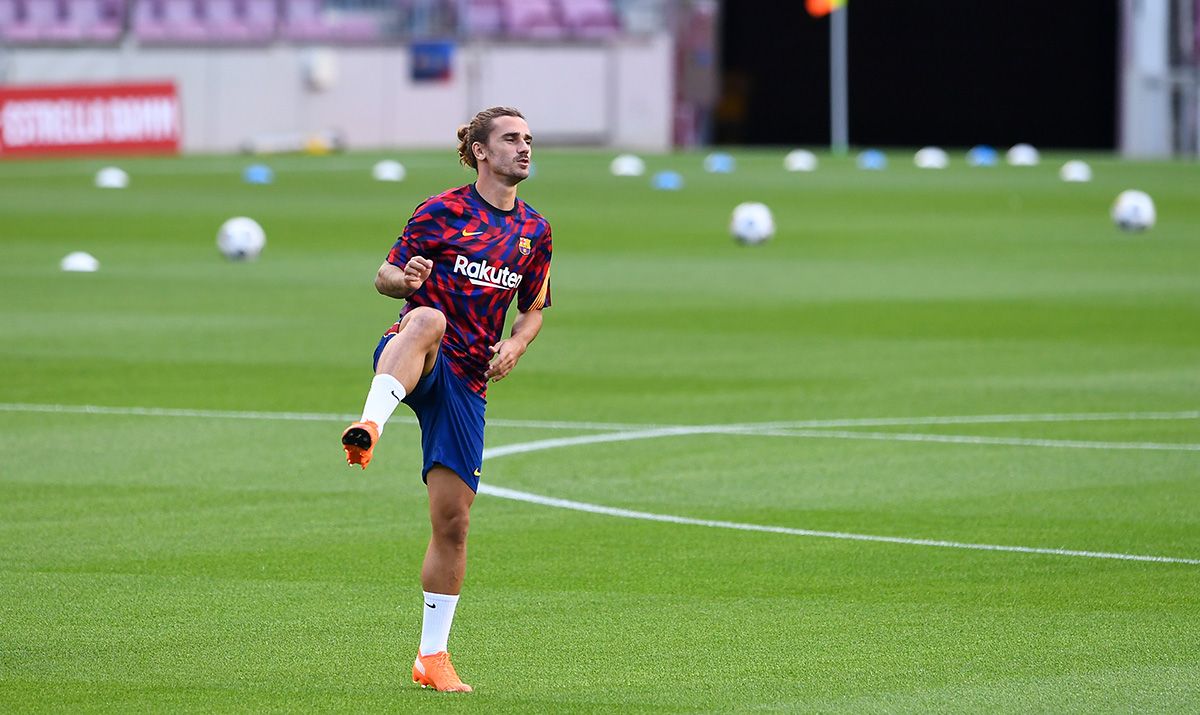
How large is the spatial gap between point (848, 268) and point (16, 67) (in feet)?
85.5

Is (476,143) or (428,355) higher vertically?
(476,143)

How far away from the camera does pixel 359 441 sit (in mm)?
6820

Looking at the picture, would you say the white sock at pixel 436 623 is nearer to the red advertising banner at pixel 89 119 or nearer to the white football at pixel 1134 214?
the white football at pixel 1134 214

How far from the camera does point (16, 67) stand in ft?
152

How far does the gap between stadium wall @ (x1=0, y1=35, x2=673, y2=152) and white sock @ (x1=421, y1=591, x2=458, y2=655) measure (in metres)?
39.8

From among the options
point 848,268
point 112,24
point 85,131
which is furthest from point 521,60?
point 848,268

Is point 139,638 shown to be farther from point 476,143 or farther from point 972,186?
point 972,186

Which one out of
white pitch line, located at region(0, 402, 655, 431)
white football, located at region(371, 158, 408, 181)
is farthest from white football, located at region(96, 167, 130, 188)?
white pitch line, located at region(0, 402, 655, 431)

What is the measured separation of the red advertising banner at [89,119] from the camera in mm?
40000

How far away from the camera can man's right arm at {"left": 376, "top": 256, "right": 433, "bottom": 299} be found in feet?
23.7

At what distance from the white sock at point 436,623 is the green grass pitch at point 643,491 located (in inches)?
6.9

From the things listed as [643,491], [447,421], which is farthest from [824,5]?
[447,421]

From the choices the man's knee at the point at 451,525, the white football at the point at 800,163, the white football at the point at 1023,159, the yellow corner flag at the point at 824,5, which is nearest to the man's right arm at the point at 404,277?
the man's knee at the point at 451,525

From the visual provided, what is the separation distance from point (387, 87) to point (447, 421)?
4532 centimetres
